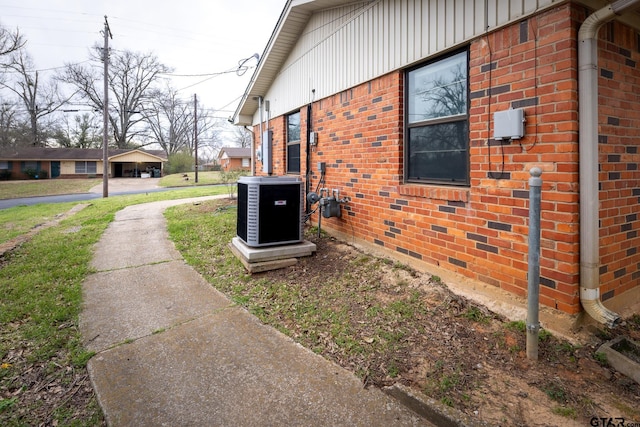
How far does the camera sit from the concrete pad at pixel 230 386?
2.12m

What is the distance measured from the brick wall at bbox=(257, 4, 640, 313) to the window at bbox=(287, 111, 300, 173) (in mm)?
4321

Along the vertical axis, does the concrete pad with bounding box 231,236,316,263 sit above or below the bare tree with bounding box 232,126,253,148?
below

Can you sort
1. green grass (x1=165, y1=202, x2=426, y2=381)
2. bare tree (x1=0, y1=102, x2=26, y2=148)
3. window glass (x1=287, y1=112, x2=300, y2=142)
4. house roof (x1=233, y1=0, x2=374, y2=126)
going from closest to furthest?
green grass (x1=165, y1=202, x2=426, y2=381) < house roof (x1=233, y1=0, x2=374, y2=126) < window glass (x1=287, y1=112, x2=300, y2=142) < bare tree (x1=0, y1=102, x2=26, y2=148)

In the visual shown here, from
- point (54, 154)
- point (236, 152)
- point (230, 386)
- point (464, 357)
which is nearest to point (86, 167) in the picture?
point (54, 154)

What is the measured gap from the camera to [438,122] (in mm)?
4016

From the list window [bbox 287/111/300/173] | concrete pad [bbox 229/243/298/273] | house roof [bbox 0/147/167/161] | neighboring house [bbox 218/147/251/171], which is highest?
neighboring house [bbox 218/147/251/171]

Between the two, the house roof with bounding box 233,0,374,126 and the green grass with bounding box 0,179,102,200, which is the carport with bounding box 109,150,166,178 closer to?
the green grass with bounding box 0,179,102,200

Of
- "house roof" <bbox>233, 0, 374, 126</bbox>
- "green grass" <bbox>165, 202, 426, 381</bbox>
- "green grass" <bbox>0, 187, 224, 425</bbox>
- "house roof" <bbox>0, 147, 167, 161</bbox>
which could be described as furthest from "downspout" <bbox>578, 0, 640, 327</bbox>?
"house roof" <bbox>0, 147, 167, 161</bbox>

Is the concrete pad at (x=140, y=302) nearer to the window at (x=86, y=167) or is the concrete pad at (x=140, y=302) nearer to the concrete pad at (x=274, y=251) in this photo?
the concrete pad at (x=274, y=251)

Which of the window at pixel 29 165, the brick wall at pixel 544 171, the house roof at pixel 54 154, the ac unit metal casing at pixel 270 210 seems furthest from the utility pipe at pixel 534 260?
the window at pixel 29 165

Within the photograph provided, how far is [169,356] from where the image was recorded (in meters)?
2.82

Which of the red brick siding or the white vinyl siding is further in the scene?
the white vinyl siding

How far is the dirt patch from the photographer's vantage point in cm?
208

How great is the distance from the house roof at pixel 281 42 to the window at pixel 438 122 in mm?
2470
